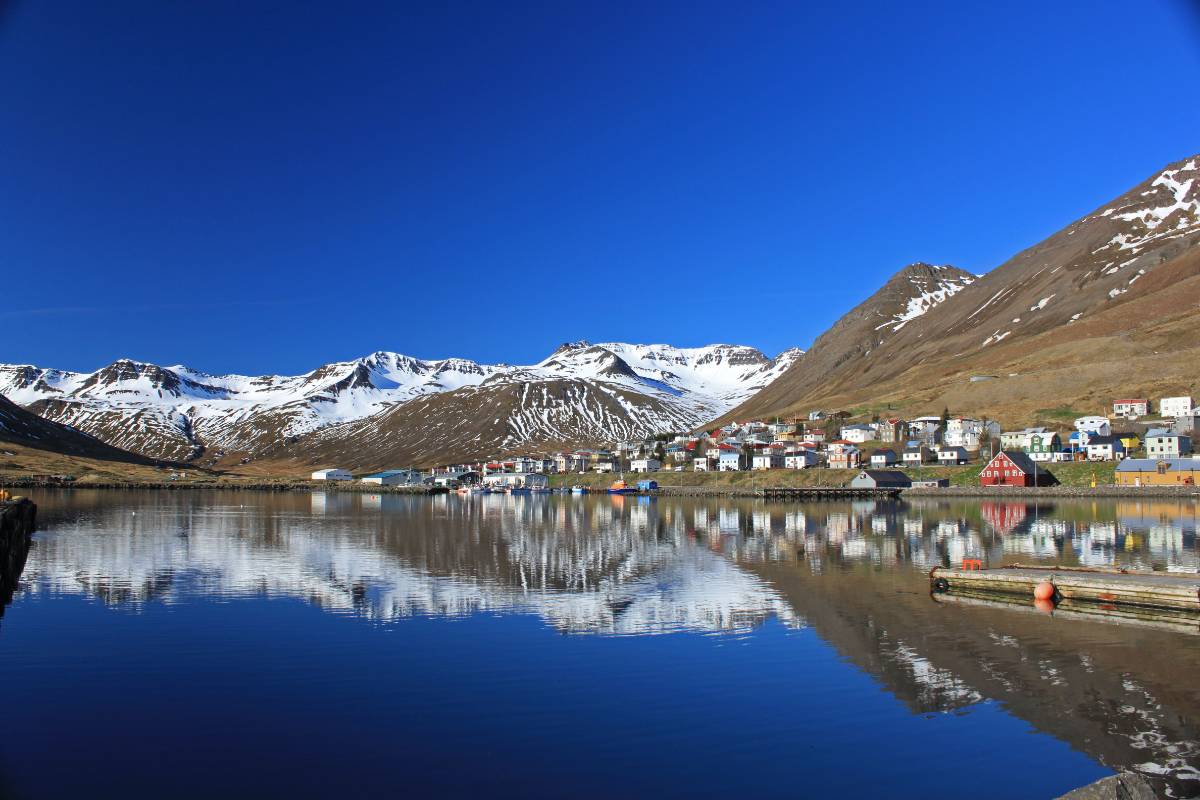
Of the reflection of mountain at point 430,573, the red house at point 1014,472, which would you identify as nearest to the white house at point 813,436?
the red house at point 1014,472

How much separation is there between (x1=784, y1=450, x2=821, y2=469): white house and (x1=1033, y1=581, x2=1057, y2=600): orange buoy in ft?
426

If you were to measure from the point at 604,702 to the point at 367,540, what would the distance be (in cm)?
4608

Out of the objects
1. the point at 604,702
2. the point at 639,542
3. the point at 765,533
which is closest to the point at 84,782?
A: the point at 604,702

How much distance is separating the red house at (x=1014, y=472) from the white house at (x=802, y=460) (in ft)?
125

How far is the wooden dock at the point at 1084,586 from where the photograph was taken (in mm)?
30391

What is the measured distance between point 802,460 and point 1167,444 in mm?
58266

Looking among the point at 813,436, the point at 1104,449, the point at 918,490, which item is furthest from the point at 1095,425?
the point at 813,436

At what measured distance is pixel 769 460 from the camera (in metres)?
168

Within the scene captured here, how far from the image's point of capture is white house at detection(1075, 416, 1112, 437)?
136 metres

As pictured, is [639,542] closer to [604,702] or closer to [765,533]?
[765,533]

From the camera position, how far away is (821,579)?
39.4 metres

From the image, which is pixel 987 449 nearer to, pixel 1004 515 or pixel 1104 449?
pixel 1104 449

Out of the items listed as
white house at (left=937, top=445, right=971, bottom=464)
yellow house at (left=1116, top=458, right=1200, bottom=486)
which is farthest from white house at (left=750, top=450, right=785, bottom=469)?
yellow house at (left=1116, top=458, right=1200, bottom=486)

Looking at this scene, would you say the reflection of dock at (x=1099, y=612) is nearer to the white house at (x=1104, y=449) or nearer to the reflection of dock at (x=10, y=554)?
the reflection of dock at (x=10, y=554)
